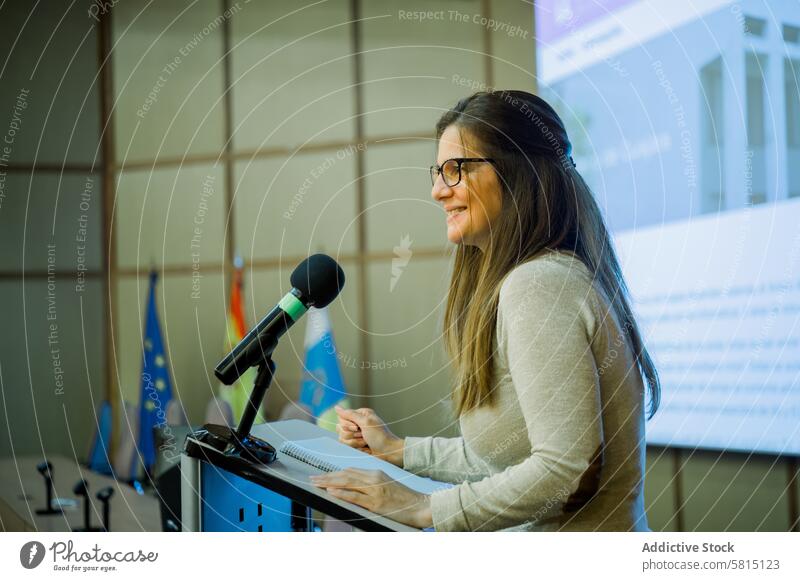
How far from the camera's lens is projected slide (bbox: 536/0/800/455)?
2037 mm

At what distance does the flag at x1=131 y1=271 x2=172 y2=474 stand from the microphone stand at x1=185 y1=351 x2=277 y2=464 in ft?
4.06

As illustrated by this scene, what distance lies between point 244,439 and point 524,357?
1.60 feet

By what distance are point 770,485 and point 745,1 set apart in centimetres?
131

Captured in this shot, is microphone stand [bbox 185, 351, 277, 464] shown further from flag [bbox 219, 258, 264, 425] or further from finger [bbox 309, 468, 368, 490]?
flag [bbox 219, 258, 264, 425]

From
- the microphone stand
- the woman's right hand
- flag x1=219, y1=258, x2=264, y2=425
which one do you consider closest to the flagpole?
the microphone stand

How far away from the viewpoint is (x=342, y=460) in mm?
1387

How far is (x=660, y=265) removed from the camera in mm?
2227

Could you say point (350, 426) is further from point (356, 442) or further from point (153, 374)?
point (153, 374)

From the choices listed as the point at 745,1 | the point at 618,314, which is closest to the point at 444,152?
the point at 618,314

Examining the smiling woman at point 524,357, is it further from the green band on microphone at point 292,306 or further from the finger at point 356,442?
the green band on microphone at point 292,306

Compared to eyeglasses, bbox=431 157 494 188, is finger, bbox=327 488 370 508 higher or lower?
lower

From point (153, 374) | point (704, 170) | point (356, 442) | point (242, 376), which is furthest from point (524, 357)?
point (153, 374)

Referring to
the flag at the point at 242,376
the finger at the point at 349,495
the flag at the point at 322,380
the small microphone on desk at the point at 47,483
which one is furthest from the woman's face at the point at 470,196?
the small microphone on desk at the point at 47,483
